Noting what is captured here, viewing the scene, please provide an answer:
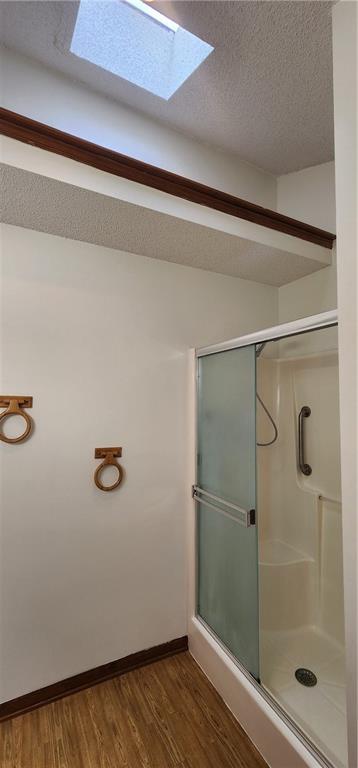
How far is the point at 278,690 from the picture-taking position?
1518 mm

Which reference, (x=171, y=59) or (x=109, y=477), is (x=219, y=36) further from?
(x=109, y=477)

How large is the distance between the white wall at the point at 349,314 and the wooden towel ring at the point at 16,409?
1.34 m

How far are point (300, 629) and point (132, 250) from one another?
2.40 metres

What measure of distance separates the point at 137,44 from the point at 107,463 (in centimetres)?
185

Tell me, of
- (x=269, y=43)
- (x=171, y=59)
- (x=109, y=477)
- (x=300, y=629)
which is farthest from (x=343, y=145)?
(x=300, y=629)

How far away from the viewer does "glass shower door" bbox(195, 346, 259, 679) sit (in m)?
1.60

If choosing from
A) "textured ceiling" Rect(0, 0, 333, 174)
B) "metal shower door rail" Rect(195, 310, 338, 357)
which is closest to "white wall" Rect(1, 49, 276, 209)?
"textured ceiling" Rect(0, 0, 333, 174)

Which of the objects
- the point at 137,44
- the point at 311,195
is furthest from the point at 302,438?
the point at 137,44

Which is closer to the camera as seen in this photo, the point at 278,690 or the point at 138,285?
the point at 278,690

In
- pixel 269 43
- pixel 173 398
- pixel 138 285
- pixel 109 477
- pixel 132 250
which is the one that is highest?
pixel 269 43

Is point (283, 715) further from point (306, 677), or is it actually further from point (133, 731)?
point (133, 731)

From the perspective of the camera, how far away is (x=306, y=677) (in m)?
1.66

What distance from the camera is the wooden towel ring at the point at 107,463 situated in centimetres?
174

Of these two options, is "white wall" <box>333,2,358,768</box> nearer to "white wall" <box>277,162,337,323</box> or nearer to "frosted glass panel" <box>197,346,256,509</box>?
"frosted glass panel" <box>197,346,256,509</box>
